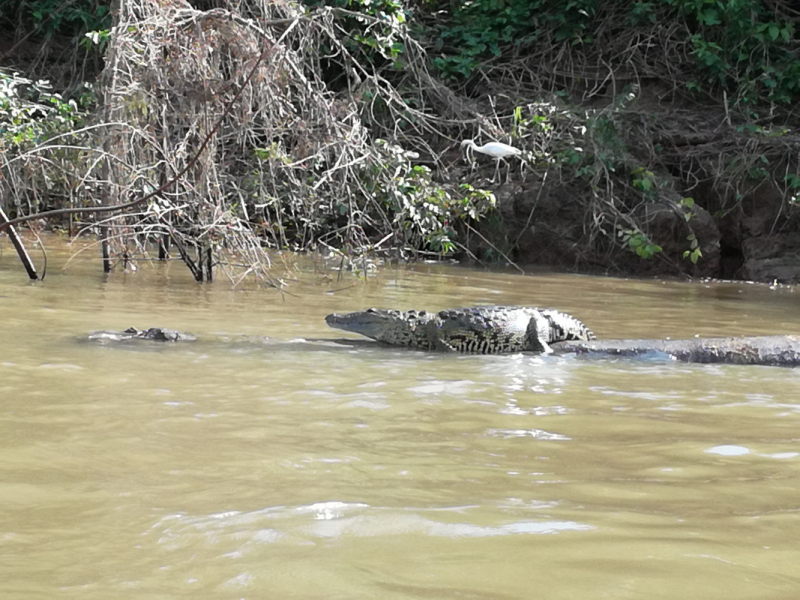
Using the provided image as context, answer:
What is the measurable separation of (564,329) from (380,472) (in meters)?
3.11

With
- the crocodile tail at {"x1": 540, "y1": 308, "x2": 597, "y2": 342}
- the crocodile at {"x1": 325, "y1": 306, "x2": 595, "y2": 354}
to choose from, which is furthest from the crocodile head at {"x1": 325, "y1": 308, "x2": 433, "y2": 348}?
the crocodile tail at {"x1": 540, "y1": 308, "x2": 597, "y2": 342}

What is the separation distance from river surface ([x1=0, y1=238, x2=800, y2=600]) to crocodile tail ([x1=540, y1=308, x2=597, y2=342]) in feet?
1.37

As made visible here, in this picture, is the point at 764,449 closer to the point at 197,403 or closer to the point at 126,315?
the point at 197,403

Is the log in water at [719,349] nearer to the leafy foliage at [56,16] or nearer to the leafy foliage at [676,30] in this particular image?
the leafy foliage at [676,30]

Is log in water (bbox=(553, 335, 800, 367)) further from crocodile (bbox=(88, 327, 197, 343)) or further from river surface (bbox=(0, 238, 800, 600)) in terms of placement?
crocodile (bbox=(88, 327, 197, 343))

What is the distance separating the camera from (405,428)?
3.26 m

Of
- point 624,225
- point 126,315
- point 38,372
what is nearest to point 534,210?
point 624,225

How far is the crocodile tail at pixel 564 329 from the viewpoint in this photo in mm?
5559

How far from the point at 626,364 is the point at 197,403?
8.05 feet

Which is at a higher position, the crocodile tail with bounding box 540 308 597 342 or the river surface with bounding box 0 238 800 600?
the crocodile tail with bounding box 540 308 597 342

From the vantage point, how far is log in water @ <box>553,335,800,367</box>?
16.8ft

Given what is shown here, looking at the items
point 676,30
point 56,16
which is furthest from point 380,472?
point 56,16

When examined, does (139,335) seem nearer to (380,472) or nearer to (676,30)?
(380,472)

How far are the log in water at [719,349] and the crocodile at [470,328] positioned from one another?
10.3 inches
